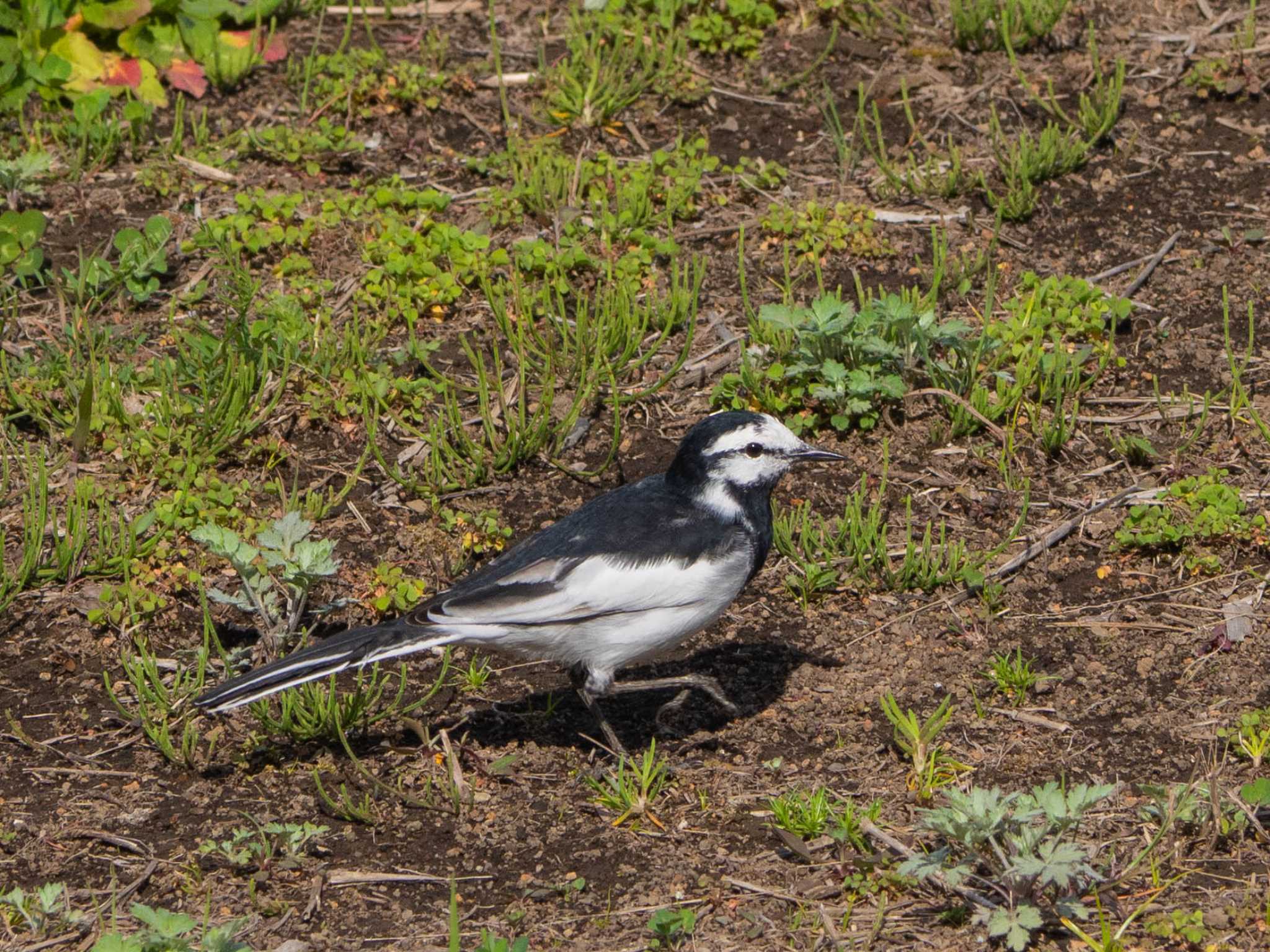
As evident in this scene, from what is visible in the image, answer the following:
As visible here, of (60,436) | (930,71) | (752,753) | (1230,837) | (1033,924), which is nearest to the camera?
(1033,924)

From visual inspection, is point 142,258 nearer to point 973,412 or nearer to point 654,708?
point 654,708

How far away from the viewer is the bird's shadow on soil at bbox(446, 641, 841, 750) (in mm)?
5621

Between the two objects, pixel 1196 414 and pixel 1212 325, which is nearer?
pixel 1196 414

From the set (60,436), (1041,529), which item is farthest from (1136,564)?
(60,436)

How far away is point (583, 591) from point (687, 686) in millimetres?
630

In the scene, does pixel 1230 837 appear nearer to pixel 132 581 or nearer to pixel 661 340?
pixel 661 340

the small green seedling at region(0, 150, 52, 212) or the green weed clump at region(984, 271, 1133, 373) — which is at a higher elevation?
the small green seedling at region(0, 150, 52, 212)

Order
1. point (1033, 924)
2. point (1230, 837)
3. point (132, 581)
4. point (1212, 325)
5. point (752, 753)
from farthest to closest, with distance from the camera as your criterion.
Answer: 1. point (1212, 325)
2. point (132, 581)
3. point (752, 753)
4. point (1230, 837)
5. point (1033, 924)

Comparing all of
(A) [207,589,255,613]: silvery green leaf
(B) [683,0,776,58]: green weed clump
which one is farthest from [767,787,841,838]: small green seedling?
(B) [683,0,776,58]: green weed clump

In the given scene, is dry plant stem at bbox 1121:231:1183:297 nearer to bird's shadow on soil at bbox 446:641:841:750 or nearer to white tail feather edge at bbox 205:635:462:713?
bird's shadow on soil at bbox 446:641:841:750

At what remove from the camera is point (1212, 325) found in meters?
7.31

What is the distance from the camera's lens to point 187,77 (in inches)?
347

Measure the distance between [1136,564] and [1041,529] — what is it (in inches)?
15.8

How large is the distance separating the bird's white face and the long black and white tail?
116 centimetres
